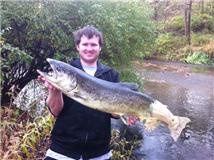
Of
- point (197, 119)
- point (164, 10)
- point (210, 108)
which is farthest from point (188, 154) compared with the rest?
point (164, 10)

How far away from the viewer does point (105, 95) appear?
11.2 ft

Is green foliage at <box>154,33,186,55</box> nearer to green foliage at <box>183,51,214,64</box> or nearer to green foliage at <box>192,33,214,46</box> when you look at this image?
green foliage at <box>192,33,214,46</box>

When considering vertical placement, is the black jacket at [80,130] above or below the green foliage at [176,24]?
above

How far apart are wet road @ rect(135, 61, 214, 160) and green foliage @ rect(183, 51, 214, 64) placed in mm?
2212

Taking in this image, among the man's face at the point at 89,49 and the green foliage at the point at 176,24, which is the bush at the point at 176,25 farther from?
the man's face at the point at 89,49

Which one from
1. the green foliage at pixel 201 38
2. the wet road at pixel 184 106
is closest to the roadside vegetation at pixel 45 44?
the wet road at pixel 184 106

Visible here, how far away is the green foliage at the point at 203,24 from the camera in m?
34.3

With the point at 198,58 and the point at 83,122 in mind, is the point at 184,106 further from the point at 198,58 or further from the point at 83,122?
the point at 198,58

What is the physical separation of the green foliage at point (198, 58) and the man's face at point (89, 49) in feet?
82.0

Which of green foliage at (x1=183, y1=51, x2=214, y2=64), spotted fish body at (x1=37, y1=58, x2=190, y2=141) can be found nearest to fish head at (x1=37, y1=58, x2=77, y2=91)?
spotted fish body at (x1=37, y1=58, x2=190, y2=141)

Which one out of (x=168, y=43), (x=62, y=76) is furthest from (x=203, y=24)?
(x=62, y=76)

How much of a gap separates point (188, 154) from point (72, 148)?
17.7 ft

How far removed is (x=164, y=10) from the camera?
39.4 metres

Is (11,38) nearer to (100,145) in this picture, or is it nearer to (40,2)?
(40,2)
